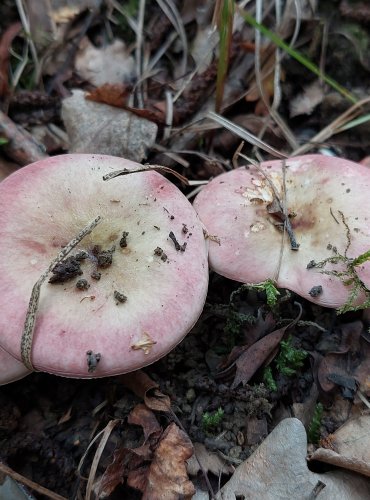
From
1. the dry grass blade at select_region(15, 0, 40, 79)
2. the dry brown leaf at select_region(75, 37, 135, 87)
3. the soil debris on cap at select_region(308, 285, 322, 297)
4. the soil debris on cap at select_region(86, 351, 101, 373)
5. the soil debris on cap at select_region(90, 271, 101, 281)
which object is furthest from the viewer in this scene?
the dry brown leaf at select_region(75, 37, 135, 87)

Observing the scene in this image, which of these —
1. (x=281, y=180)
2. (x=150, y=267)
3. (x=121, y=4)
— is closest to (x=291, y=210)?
(x=281, y=180)

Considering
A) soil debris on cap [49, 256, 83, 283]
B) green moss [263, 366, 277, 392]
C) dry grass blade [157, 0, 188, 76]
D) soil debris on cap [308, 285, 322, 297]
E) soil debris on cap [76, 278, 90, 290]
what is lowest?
green moss [263, 366, 277, 392]

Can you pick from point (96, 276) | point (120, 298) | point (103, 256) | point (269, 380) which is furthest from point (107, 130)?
point (269, 380)

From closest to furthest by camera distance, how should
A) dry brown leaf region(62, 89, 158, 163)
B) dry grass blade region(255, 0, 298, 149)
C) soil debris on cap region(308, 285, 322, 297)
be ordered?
1. soil debris on cap region(308, 285, 322, 297)
2. dry brown leaf region(62, 89, 158, 163)
3. dry grass blade region(255, 0, 298, 149)

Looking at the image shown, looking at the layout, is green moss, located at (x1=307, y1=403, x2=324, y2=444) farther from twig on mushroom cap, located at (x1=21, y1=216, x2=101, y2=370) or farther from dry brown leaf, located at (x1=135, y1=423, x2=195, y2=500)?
twig on mushroom cap, located at (x1=21, y1=216, x2=101, y2=370)

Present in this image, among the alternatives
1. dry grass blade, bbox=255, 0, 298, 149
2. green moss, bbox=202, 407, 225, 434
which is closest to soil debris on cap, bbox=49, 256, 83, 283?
green moss, bbox=202, 407, 225, 434

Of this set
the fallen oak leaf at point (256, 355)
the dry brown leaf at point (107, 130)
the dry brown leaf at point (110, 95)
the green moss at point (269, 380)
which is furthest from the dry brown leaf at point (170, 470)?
the dry brown leaf at point (110, 95)
